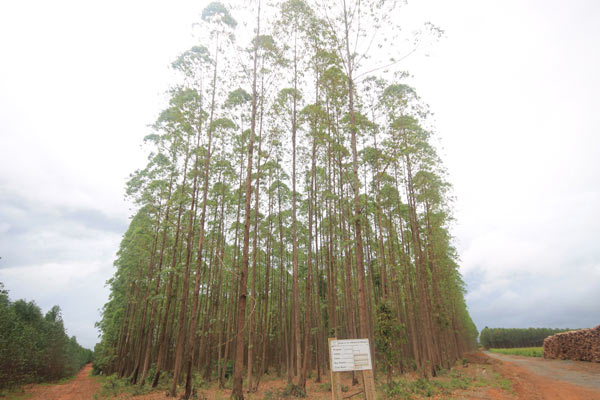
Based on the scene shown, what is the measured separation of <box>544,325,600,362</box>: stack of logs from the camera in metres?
22.3

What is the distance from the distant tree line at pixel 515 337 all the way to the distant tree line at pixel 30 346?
79.1 meters

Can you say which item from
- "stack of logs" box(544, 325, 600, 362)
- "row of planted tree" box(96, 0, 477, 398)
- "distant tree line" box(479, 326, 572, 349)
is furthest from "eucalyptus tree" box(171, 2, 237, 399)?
"distant tree line" box(479, 326, 572, 349)

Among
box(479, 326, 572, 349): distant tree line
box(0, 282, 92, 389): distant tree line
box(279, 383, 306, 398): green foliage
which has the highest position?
box(0, 282, 92, 389): distant tree line

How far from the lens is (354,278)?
27.5 m

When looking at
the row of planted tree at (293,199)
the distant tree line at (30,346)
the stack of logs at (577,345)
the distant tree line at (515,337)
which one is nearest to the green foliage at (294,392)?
the row of planted tree at (293,199)

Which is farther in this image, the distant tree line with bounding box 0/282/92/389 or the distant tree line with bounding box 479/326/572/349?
the distant tree line with bounding box 479/326/572/349


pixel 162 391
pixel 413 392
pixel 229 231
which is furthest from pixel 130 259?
pixel 413 392

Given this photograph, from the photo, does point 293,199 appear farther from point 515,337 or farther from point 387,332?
point 515,337

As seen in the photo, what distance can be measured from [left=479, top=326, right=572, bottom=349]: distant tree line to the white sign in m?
75.3

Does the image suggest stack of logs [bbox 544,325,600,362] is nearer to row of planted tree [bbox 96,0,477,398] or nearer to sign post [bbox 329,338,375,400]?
row of planted tree [bbox 96,0,477,398]

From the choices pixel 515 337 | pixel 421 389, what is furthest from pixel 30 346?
pixel 515 337

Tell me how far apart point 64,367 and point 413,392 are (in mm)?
29847

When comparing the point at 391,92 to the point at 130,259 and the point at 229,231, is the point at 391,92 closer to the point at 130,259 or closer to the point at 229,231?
the point at 229,231

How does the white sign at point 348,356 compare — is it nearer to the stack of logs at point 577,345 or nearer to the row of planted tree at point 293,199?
the row of planted tree at point 293,199
